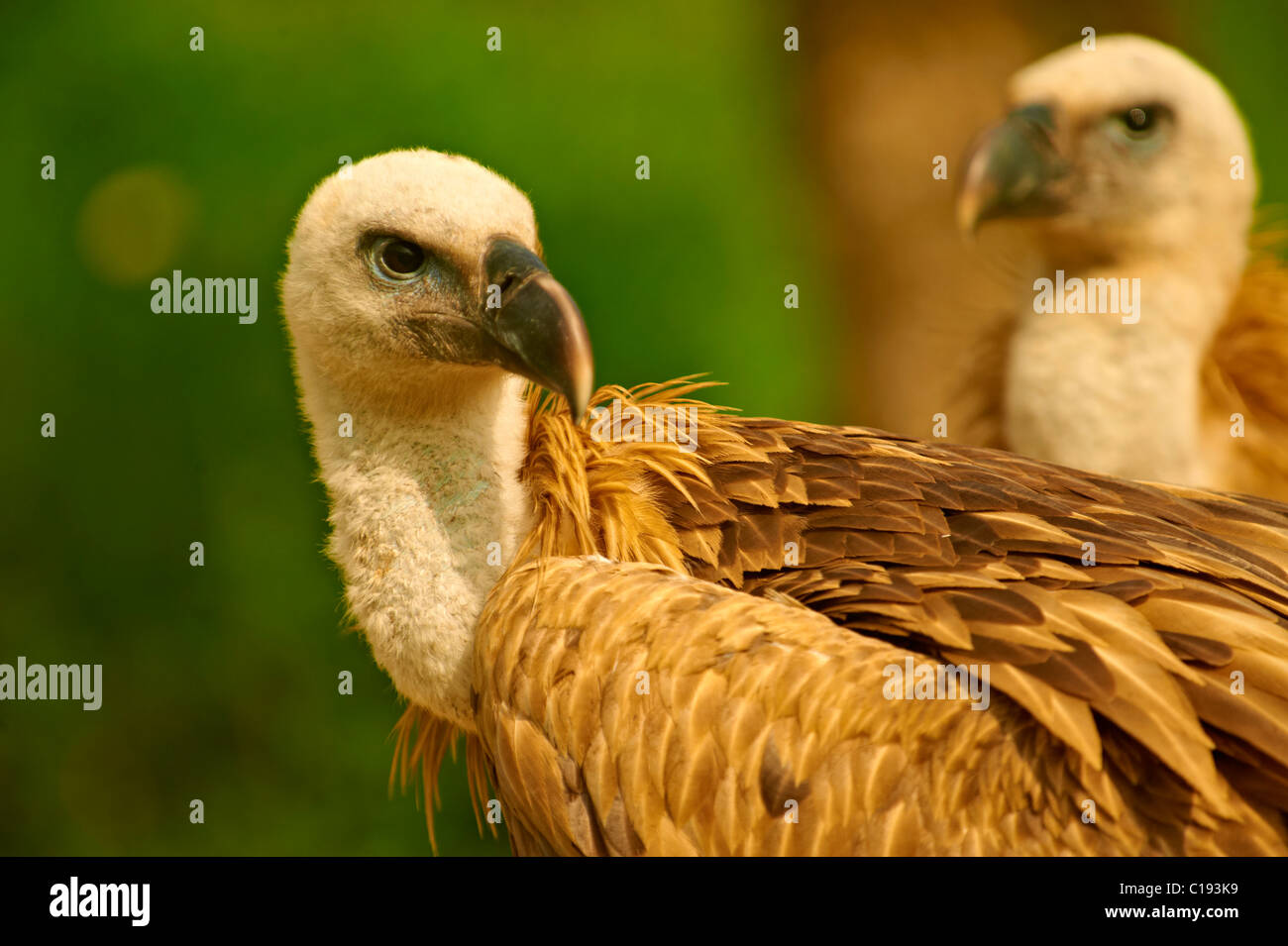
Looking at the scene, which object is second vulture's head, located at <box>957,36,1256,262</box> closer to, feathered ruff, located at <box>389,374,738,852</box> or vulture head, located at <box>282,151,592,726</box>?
feathered ruff, located at <box>389,374,738,852</box>

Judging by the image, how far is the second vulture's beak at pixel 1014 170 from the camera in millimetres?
3340

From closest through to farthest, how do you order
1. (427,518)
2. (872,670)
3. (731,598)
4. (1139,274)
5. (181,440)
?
(872,670)
(731,598)
(427,518)
(1139,274)
(181,440)

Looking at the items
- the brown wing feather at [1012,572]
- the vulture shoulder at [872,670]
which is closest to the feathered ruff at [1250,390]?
the brown wing feather at [1012,572]

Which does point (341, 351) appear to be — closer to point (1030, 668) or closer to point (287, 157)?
point (1030, 668)

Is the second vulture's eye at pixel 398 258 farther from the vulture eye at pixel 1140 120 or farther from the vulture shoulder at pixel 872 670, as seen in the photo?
the vulture eye at pixel 1140 120

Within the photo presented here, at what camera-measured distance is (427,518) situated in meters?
2.26

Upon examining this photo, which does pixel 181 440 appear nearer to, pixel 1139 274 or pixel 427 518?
pixel 427 518

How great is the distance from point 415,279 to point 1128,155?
6.63ft

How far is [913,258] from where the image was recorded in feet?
22.6

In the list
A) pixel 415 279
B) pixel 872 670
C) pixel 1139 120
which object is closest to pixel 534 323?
pixel 415 279

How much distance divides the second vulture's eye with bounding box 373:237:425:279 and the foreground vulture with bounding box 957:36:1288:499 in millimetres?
1554

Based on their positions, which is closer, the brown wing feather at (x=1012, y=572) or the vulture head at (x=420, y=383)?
the brown wing feather at (x=1012, y=572)

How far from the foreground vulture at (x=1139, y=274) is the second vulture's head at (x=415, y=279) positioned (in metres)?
1.51
